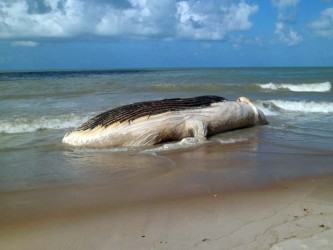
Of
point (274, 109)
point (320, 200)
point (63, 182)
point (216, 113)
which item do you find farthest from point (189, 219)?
point (274, 109)

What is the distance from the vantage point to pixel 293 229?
3.41 m

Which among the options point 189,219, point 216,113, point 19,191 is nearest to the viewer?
point 189,219

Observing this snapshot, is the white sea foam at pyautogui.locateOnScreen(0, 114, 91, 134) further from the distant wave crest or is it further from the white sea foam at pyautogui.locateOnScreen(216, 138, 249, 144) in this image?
the distant wave crest

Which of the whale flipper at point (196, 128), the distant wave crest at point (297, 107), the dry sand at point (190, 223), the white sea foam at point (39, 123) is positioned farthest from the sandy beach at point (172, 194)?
the distant wave crest at point (297, 107)

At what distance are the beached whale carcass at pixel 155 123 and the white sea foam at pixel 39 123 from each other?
2252mm

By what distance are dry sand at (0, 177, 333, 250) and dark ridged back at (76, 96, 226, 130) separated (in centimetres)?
291

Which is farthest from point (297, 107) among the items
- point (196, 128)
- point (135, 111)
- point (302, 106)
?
point (135, 111)

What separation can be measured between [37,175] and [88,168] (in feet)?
2.28

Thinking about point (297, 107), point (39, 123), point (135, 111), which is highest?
point (135, 111)

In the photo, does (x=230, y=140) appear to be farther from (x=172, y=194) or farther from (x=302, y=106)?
(x=302, y=106)

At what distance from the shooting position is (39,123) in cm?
996

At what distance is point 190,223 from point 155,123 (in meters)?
4.07

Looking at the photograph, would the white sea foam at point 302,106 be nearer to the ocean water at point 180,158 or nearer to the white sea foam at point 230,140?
the ocean water at point 180,158

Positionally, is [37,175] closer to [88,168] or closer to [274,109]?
[88,168]
